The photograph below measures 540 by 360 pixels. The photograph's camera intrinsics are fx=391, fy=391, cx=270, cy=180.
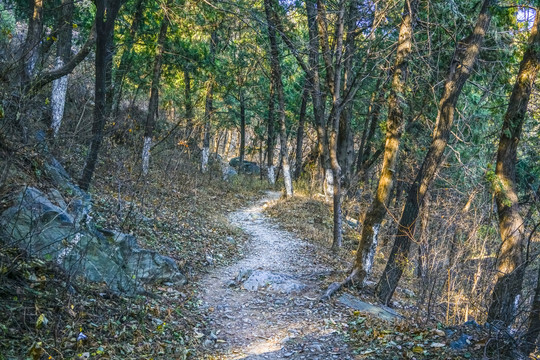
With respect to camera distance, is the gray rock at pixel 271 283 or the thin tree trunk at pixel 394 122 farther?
the gray rock at pixel 271 283

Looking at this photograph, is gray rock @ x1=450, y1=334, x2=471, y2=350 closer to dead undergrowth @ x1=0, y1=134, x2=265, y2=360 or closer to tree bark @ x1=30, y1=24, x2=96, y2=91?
dead undergrowth @ x1=0, y1=134, x2=265, y2=360

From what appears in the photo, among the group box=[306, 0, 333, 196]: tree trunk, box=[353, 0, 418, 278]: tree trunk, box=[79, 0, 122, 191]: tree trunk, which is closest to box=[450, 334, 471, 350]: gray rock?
box=[353, 0, 418, 278]: tree trunk

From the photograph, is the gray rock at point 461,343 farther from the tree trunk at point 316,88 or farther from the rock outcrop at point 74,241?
the tree trunk at point 316,88

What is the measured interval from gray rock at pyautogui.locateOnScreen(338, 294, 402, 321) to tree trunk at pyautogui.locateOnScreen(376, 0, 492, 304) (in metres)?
0.74

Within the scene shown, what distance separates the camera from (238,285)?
7.51 meters

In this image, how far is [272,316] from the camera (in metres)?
6.36

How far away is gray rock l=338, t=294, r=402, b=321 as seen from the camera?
6.47 m

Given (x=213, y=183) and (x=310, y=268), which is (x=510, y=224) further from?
(x=213, y=183)

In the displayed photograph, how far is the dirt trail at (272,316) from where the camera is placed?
5102mm

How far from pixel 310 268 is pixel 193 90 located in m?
11.5

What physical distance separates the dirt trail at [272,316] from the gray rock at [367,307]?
32 centimetres

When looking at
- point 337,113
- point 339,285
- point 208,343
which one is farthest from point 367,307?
point 337,113

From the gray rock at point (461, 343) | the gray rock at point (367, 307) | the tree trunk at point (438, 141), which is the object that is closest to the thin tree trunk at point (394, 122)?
the tree trunk at point (438, 141)

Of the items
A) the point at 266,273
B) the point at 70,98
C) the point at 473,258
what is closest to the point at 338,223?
the point at 266,273
